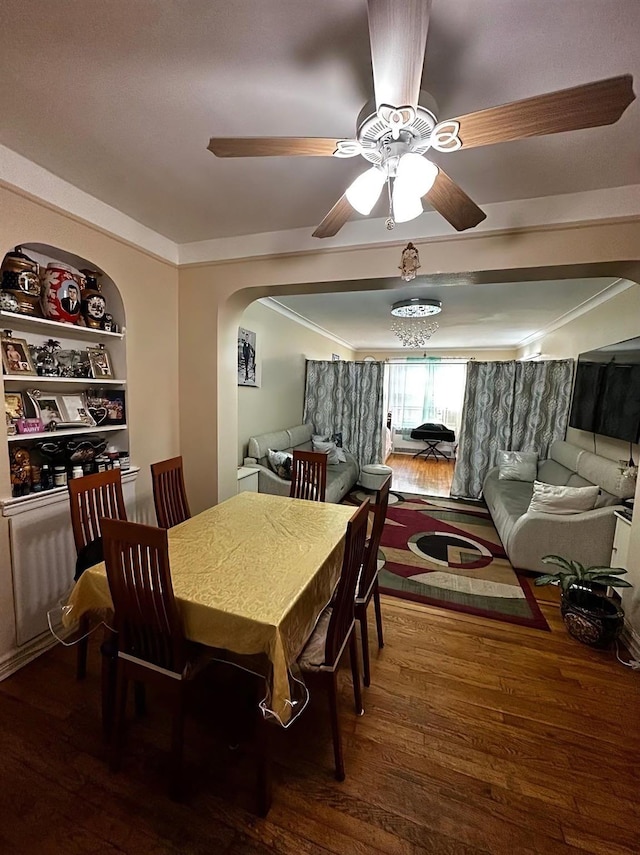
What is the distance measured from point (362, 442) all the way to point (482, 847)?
169 inches

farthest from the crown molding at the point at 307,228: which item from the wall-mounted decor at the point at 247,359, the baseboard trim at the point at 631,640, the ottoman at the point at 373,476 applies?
the ottoman at the point at 373,476

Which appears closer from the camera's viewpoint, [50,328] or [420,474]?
[50,328]

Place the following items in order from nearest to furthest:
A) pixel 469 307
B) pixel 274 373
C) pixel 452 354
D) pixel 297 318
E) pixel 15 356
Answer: pixel 15 356
pixel 469 307
pixel 274 373
pixel 297 318
pixel 452 354

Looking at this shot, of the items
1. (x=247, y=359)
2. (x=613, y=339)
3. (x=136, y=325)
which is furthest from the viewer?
(x=247, y=359)

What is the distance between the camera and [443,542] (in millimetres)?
3484

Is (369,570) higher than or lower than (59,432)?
lower

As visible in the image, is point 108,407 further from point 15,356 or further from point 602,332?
point 602,332

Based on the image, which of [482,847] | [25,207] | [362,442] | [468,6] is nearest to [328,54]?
[468,6]

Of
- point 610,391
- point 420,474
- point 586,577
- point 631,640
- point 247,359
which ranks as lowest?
point 420,474

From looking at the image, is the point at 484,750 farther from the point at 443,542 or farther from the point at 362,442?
the point at 362,442

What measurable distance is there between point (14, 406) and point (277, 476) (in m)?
2.42

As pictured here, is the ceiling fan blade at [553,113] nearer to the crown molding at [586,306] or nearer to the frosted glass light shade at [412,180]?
the frosted glass light shade at [412,180]

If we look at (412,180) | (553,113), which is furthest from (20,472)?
(553,113)

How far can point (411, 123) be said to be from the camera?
44.8 inches
